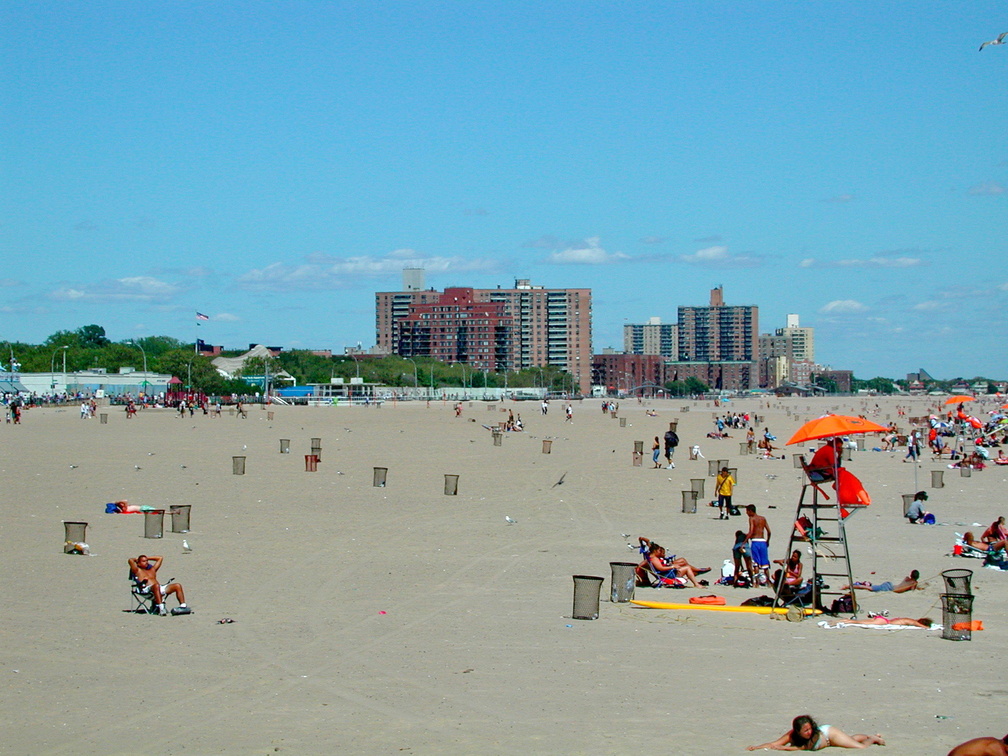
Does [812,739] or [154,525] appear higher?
[154,525]

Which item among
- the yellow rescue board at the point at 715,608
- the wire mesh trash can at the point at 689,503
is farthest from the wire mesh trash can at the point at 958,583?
the wire mesh trash can at the point at 689,503

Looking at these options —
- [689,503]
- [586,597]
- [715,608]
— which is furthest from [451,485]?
[586,597]

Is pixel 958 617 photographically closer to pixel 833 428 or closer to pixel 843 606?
pixel 843 606

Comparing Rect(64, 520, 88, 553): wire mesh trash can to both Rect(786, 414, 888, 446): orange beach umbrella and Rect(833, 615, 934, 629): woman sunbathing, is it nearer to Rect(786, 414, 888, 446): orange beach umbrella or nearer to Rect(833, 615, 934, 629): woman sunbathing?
Rect(786, 414, 888, 446): orange beach umbrella

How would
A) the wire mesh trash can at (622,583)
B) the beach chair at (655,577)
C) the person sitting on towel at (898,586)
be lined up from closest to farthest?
the wire mesh trash can at (622,583), the person sitting on towel at (898,586), the beach chair at (655,577)

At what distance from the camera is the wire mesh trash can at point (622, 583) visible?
41.0ft

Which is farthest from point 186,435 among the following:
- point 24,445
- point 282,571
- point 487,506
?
point 282,571

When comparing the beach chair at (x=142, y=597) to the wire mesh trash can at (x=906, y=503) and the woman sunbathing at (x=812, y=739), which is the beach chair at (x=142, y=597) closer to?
the woman sunbathing at (x=812, y=739)

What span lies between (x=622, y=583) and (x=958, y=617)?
3.78 metres

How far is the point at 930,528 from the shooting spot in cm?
1916

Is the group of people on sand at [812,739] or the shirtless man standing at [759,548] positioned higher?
the shirtless man standing at [759,548]

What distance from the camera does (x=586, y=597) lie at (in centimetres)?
1145

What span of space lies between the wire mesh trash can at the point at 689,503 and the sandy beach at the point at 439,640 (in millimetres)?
401

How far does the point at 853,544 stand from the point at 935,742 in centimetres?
1028
